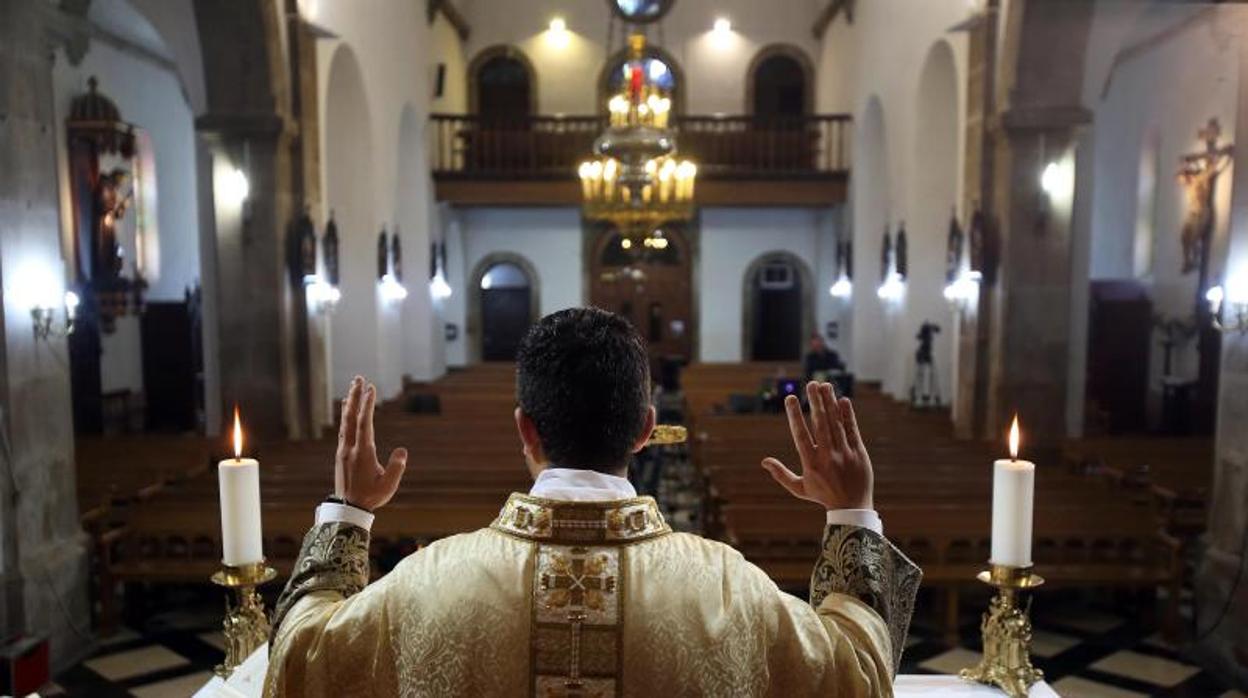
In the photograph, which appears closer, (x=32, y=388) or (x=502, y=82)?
(x=32, y=388)

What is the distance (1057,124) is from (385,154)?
887cm

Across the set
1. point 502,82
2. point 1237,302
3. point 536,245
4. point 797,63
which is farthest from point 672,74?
point 1237,302

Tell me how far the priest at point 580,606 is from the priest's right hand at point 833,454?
0.32ft

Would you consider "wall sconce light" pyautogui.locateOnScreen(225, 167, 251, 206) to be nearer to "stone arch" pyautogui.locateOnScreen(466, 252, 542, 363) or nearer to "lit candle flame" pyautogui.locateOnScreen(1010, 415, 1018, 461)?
"lit candle flame" pyautogui.locateOnScreen(1010, 415, 1018, 461)

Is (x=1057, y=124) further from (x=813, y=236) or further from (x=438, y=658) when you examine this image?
(x=813, y=236)

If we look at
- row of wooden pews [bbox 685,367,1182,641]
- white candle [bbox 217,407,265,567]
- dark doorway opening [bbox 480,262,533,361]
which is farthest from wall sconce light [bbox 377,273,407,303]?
white candle [bbox 217,407,265,567]

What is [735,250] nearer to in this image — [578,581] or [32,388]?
[32,388]

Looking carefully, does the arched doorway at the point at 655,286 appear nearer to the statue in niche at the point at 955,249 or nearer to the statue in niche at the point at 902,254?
the statue in niche at the point at 902,254

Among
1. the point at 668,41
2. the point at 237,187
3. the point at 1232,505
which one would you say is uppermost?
the point at 668,41

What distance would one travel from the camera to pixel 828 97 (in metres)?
19.8

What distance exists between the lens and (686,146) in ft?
65.0

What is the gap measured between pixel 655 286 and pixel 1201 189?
36.9ft

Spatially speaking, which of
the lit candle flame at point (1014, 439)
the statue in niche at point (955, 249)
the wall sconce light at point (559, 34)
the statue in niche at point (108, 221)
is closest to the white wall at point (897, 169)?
the statue in niche at point (955, 249)

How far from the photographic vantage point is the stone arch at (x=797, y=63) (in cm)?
2100
